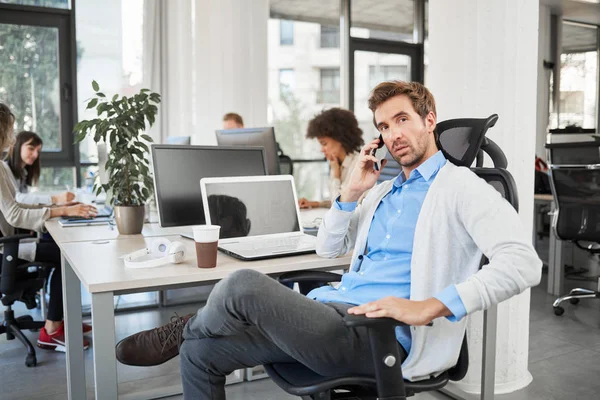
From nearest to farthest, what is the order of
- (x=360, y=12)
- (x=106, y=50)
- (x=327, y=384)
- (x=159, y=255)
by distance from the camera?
1. (x=327, y=384)
2. (x=159, y=255)
3. (x=106, y=50)
4. (x=360, y=12)

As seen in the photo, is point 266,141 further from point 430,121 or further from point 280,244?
point 430,121

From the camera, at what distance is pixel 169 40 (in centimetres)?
625

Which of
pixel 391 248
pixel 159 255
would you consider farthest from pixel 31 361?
pixel 391 248

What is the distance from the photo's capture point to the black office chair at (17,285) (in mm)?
2824

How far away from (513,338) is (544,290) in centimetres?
196

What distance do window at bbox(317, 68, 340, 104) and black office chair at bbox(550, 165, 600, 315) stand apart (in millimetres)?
4009

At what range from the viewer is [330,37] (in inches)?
288

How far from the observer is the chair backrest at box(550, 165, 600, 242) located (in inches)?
141

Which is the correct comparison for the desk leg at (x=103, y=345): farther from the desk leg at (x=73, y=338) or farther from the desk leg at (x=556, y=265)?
the desk leg at (x=556, y=265)

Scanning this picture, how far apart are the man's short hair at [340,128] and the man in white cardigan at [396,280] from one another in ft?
4.59

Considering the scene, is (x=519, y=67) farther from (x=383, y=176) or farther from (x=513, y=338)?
(x=513, y=338)

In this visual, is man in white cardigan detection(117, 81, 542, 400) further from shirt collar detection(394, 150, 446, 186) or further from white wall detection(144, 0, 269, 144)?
white wall detection(144, 0, 269, 144)

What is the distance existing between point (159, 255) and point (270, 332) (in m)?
0.60

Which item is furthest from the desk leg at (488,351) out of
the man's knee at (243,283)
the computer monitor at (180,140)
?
the computer monitor at (180,140)
